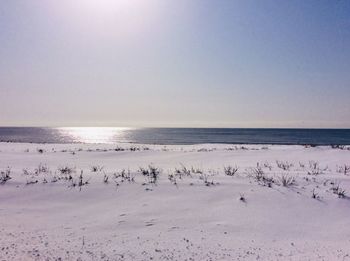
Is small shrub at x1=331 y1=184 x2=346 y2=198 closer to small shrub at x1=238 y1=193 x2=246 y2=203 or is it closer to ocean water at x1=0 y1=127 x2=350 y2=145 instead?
small shrub at x1=238 y1=193 x2=246 y2=203

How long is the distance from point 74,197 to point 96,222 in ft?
6.00

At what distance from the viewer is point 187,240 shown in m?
5.16

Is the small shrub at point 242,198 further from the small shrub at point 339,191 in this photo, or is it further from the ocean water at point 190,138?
the ocean water at point 190,138

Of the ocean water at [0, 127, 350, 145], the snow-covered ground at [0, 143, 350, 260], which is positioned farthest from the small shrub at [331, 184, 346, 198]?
the ocean water at [0, 127, 350, 145]

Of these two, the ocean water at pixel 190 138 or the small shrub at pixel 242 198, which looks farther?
the ocean water at pixel 190 138

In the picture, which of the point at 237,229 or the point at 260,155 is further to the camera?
the point at 260,155

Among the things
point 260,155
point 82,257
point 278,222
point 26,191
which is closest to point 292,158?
point 260,155

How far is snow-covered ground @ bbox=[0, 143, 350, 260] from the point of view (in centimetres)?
480

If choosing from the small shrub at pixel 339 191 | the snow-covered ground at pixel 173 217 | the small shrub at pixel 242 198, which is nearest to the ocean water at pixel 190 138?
the snow-covered ground at pixel 173 217

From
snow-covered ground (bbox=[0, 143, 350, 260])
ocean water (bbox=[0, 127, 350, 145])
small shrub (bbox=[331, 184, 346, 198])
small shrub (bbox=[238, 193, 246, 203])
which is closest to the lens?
snow-covered ground (bbox=[0, 143, 350, 260])

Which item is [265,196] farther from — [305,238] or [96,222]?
[96,222]

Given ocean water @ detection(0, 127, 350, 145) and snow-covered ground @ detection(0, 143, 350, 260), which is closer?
snow-covered ground @ detection(0, 143, 350, 260)

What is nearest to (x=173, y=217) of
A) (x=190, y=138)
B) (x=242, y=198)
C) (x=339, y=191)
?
(x=242, y=198)

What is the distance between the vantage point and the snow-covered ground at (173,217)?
480cm
